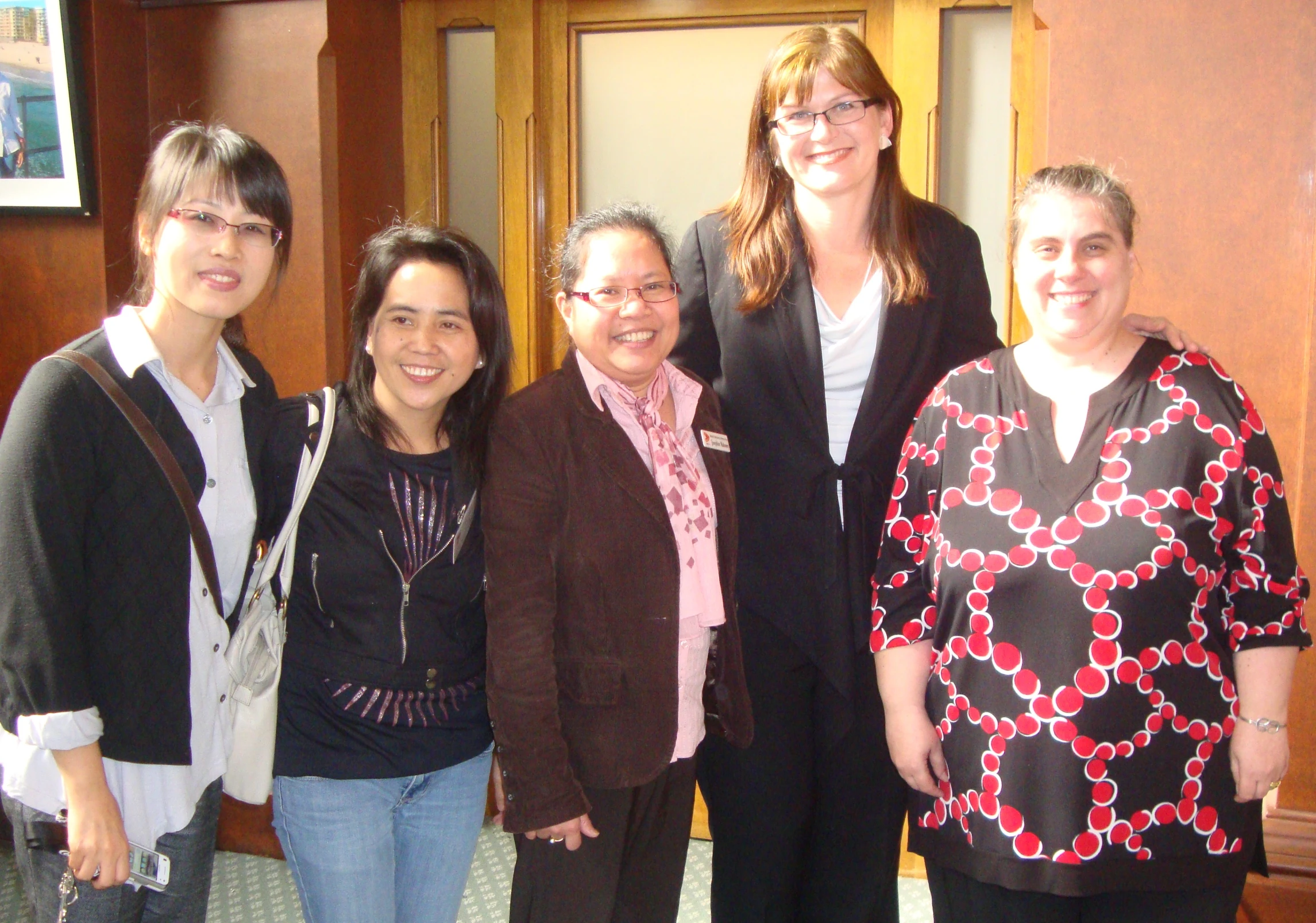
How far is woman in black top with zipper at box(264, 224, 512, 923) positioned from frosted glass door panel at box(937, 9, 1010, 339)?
1.48 metres

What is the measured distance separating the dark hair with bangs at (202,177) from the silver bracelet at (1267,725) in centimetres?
152

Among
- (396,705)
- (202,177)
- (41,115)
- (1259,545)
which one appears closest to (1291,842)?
(1259,545)

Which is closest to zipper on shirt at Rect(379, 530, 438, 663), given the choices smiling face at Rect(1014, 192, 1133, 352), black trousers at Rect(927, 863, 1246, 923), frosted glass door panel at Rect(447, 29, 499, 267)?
black trousers at Rect(927, 863, 1246, 923)

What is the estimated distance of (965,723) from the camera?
1404 millimetres

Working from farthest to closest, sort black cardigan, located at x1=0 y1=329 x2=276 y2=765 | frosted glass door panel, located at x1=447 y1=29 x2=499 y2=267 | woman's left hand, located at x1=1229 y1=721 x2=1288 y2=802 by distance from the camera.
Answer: frosted glass door panel, located at x1=447 y1=29 x2=499 y2=267
woman's left hand, located at x1=1229 y1=721 x2=1288 y2=802
black cardigan, located at x1=0 y1=329 x2=276 y2=765

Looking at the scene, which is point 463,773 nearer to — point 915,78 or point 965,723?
point 965,723

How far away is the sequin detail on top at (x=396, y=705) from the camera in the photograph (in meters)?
1.44

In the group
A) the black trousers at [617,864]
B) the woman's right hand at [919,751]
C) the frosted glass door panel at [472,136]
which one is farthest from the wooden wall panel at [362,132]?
the woman's right hand at [919,751]

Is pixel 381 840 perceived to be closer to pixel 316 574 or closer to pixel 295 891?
pixel 316 574

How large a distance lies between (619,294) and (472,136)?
145 centimetres

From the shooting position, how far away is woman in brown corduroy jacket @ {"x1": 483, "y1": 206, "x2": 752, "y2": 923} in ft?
4.66

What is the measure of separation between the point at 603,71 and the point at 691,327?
1.22 meters

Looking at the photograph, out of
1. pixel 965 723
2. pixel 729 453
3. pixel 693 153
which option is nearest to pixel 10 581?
pixel 729 453

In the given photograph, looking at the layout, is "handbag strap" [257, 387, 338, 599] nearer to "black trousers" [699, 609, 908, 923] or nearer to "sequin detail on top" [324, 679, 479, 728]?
"sequin detail on top" [324, 679, 479, 728]
